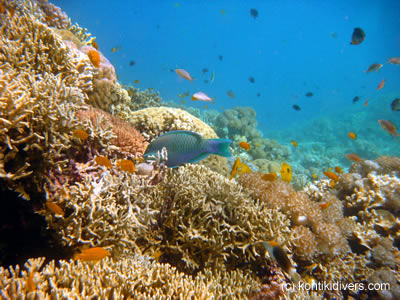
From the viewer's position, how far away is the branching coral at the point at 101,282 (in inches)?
60.1

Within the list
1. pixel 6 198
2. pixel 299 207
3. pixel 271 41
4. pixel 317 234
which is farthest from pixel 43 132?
pixel 271 41

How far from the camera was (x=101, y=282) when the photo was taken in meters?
1.84

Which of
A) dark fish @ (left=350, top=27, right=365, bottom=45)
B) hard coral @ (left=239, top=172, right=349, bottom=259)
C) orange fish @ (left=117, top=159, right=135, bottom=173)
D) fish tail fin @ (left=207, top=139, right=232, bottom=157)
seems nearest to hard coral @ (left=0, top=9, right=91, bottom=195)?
orange fish @ (left=117, top=159, right=135, bottom=173)

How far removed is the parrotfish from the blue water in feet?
270

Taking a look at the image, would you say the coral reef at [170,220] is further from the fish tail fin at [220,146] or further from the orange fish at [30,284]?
the fish tail fin at [220,146]

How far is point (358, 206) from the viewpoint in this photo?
5.57 m

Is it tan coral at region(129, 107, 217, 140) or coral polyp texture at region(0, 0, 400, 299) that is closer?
coral polyp texture at region(0, 0, 400, 299)

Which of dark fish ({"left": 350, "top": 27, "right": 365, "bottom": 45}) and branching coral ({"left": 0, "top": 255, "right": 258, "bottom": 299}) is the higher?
dark fish ({"left": 350, "top": 27, "right": 365, "bottom": 45})

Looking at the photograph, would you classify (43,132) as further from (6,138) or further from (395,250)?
(395,250)

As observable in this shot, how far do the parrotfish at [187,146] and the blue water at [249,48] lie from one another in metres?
82.2

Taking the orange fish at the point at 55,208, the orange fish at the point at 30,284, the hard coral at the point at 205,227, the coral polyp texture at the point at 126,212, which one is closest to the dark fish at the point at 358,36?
the coral polyp texture at the point at 126,212

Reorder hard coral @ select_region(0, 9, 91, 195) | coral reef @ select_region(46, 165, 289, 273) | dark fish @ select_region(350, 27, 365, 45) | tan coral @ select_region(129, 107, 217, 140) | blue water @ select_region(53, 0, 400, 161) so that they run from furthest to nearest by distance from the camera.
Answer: blue water @ select_region(53, 0, 400, 161)
dark fish @ select_region(350, 27, 365, 45)
tan coral @ select_region(129, 107, 217, 140)
coral reef @ select_region(46, 165, 289, 273)
hard coral @ select_region(0, 9, 91, 195)

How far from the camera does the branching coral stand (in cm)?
153

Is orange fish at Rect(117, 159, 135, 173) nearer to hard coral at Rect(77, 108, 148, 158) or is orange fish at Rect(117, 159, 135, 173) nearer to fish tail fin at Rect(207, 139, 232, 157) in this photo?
hard coral at Rect(77, 108, 148, 158)
